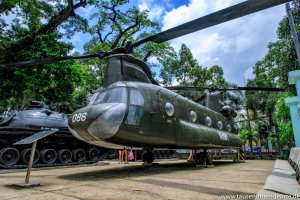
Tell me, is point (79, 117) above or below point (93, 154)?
above

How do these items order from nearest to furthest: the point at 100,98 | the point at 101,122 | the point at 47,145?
the point at 101,122 → the point at 100,98 → the point at 47,145

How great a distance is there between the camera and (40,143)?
13.0 meters

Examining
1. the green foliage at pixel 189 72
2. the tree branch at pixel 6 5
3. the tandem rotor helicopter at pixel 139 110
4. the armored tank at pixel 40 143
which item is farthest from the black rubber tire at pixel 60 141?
the green foliage at pixel 189 72

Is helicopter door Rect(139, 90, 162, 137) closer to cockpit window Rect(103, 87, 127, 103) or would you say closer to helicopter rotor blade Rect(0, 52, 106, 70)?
cockpit window Rect(103, 87, 127, 103)

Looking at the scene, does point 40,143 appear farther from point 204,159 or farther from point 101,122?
point 204,159

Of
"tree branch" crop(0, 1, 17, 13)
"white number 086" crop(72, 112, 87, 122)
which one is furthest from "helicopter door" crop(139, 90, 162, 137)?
"tree branch" crop(0, 1, 17, 13)

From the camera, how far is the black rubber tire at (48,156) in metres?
12.8

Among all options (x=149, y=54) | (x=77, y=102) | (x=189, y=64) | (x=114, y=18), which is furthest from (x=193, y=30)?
(x=77, y=102)

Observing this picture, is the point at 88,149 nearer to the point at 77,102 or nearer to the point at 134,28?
the point at 134,28

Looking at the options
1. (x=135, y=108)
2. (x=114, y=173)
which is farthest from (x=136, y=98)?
(x=114, y=173)

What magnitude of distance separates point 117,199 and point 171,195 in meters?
0.96

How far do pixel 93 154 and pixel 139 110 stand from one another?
8.43m

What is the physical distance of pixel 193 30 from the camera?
6.00m

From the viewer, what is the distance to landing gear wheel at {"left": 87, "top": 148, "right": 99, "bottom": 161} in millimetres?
15254
